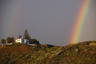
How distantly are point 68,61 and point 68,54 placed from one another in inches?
85.8

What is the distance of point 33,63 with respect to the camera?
124 ft

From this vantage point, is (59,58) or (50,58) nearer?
(59,58)

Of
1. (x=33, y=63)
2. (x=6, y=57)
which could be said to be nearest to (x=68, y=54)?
(x=33, y=63)

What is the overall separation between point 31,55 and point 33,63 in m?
4.28

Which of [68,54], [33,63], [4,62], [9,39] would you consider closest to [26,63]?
[33,63]

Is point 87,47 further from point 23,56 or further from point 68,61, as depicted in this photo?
point 23,56

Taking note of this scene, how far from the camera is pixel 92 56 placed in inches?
1346

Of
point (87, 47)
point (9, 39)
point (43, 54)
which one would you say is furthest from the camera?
point (9, 39)

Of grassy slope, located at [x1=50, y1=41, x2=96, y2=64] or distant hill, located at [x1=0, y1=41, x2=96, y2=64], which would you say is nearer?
grassy slope, located at [x1=50, y1=41, x2=96, y2=64]

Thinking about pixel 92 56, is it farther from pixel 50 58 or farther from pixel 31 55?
pixel 31 55

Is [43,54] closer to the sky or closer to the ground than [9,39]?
closer to the ground

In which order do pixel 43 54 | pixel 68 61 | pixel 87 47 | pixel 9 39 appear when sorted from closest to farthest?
pixel 68 61, pixel 87 47, pixel 43 54, pixel 9 39

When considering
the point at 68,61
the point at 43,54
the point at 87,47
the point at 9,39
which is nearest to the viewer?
the point at 68,61

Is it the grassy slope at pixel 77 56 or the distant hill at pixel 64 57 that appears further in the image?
the distant hill at pixel 64 57
